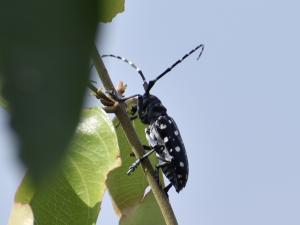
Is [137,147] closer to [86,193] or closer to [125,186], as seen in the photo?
[86,193]

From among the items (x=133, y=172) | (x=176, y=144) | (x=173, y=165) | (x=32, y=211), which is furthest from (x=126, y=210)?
(x=176, y=144)

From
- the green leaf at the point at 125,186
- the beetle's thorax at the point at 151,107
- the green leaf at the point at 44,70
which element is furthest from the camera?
the beetle's thorax at the point at 151,107

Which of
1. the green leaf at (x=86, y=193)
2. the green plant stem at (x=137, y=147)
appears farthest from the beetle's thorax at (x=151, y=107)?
the green plant stem at (x=137, y=147)

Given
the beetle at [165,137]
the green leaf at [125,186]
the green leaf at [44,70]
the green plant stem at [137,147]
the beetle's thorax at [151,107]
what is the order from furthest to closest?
the beetle's thorax at [151,107], the beetle at [165,137], the green leaf at [125,186], the green plant stem at [137,147], the green leaf at [44,70]

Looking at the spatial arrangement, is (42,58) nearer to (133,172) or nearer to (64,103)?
(64,103)

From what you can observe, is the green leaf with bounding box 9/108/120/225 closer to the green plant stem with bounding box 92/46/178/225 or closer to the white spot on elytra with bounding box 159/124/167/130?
the green plant stem with bounding box 92/46/178/225

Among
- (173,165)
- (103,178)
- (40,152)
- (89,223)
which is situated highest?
(40,152)

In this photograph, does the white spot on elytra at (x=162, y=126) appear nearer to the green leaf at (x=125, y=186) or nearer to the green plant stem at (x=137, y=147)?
the green leaf at (x=125, y=186)
